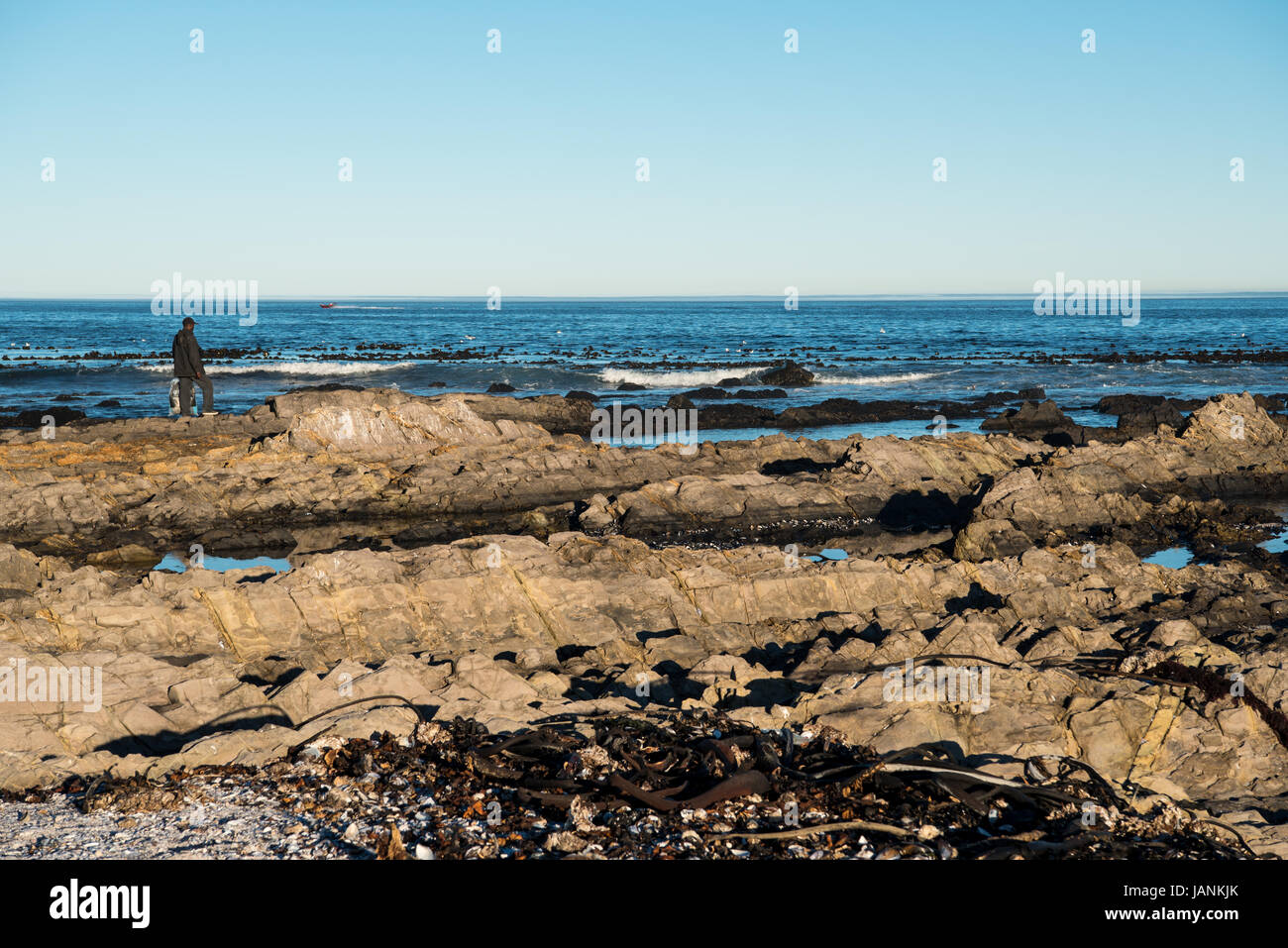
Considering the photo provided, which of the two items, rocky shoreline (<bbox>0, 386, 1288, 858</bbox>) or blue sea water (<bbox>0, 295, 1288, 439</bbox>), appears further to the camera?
blue sea water (<bbox>0, 295, 1288, 439</bbox>)

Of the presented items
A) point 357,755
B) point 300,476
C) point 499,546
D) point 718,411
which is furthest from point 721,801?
point 718,411

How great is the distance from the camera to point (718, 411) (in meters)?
34.3

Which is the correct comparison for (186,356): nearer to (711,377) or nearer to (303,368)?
A: (711,377)

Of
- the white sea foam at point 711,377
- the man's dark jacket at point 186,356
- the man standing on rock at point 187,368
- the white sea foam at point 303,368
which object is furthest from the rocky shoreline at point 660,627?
the white sea foam at point 303,368

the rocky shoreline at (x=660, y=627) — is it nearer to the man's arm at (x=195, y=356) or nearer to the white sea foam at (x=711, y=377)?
the man's arm at (x=195, y=356)

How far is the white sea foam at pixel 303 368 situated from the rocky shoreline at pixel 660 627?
25734 millimetres

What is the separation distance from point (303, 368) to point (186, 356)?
3039cm

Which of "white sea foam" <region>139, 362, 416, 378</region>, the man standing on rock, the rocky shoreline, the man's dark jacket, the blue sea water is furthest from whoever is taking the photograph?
"white sea foam" <region>139, 362, 416, 378</region>

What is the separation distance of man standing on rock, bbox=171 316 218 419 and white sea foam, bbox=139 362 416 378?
24.7 m

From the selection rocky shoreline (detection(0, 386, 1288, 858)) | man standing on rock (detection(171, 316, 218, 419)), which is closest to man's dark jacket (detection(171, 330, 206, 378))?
man standing on rock (detection(171, 316, 218, 419))

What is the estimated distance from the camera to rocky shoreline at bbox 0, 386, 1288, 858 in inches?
222

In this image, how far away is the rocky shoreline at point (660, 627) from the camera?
222 inches

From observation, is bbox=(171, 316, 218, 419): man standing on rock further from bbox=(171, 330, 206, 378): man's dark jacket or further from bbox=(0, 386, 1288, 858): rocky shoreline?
bbox=(0, 386, 1288, 858): rocky shoreline
